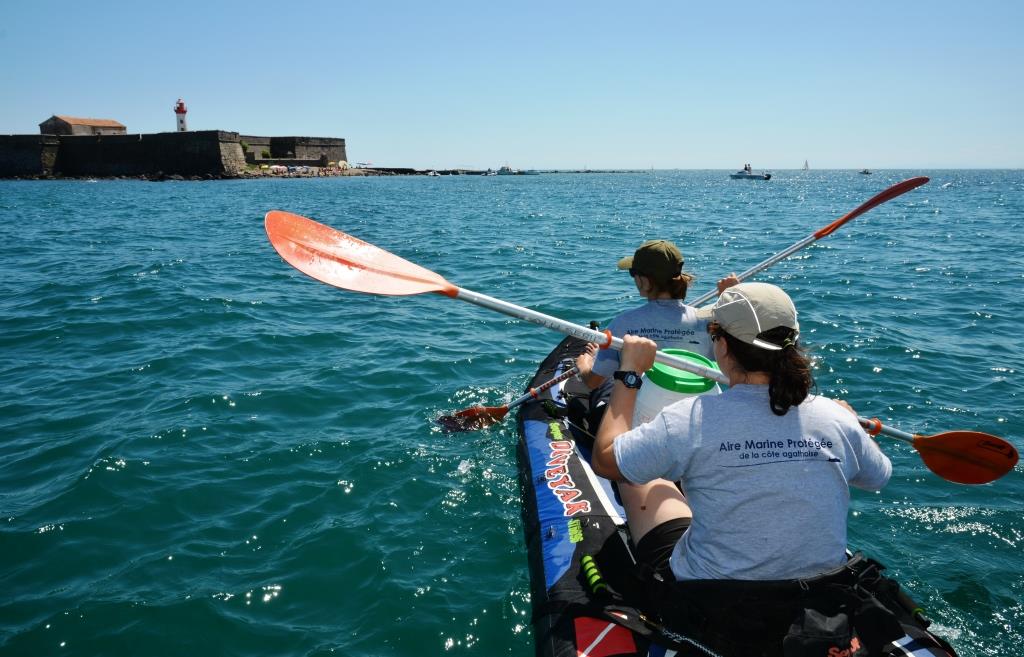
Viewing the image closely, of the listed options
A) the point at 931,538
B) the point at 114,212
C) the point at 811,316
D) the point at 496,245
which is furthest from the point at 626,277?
the point at 114,212

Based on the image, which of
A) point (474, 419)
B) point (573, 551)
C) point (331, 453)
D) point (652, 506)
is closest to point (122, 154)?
point (331, 453)

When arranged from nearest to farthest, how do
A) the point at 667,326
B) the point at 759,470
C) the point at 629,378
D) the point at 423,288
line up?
the point at 759,470
the point at 629,378
the point at 423,288
the point at 667,326

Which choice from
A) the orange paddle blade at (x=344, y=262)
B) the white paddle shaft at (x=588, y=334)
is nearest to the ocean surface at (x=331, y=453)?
the white paddle shaft at (x=588, y=334)

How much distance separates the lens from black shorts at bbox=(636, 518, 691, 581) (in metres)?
2.88

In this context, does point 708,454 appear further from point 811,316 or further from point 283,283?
point 283,283

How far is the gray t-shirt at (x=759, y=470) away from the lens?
2.23 m

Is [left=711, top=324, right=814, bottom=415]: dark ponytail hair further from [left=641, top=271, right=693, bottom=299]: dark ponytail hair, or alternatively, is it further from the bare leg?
[left=641, top=271, right=693, bottom=299]: dark ponytail hair

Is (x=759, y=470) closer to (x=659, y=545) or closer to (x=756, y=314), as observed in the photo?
(x=756, y=314)

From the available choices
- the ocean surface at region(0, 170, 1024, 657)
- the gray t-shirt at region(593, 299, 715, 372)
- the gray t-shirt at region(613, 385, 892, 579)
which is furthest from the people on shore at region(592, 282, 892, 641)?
the gray t-shirt at region(593, 299, 715, 372)

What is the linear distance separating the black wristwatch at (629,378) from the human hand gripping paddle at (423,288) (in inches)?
23.1

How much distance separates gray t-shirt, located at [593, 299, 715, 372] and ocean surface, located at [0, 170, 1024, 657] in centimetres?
107

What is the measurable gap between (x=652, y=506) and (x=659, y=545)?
23 cm

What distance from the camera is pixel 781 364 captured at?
Result: 225 cm

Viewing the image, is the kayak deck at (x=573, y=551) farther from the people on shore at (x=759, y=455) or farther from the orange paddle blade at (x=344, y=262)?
the orange paddle blade at (x=344, y=262)
